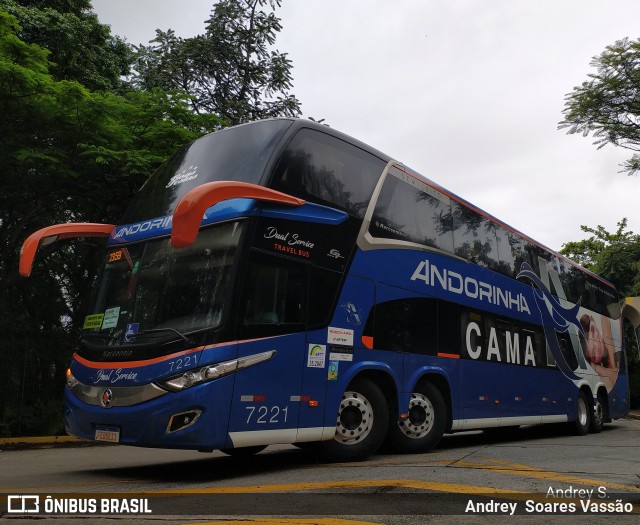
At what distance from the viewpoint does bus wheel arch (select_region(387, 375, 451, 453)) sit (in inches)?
352

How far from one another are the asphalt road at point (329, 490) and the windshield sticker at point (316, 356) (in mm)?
1199

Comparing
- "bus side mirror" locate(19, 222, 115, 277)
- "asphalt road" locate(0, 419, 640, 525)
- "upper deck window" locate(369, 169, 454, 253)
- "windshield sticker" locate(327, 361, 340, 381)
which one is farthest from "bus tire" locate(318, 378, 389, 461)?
"bus side mirror" locate(19, 222, 115, 277)

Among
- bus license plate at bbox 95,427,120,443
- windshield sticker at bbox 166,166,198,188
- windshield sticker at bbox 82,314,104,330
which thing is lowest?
bus license plate at bbox 95,427,120,443

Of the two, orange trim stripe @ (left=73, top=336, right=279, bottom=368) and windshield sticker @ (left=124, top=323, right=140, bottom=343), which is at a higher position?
windshield sticker @ (left=124, top=323, right=140, bottom=343)

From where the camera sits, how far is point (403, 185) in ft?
31.6

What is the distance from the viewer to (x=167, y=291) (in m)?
6.90

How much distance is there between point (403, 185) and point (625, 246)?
2110cm

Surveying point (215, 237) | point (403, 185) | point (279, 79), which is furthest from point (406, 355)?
point (279, 79)

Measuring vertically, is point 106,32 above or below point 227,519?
above

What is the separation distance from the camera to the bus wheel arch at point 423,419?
29.3ft

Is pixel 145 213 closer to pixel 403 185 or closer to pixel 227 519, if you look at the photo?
pixel 403 185

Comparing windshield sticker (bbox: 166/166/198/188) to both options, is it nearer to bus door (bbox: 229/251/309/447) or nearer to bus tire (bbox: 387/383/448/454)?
bus door (bbox: 229/251/309/447)

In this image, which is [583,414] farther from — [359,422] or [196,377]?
[196,377]

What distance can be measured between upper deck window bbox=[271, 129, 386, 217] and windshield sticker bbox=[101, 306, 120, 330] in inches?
91.3
